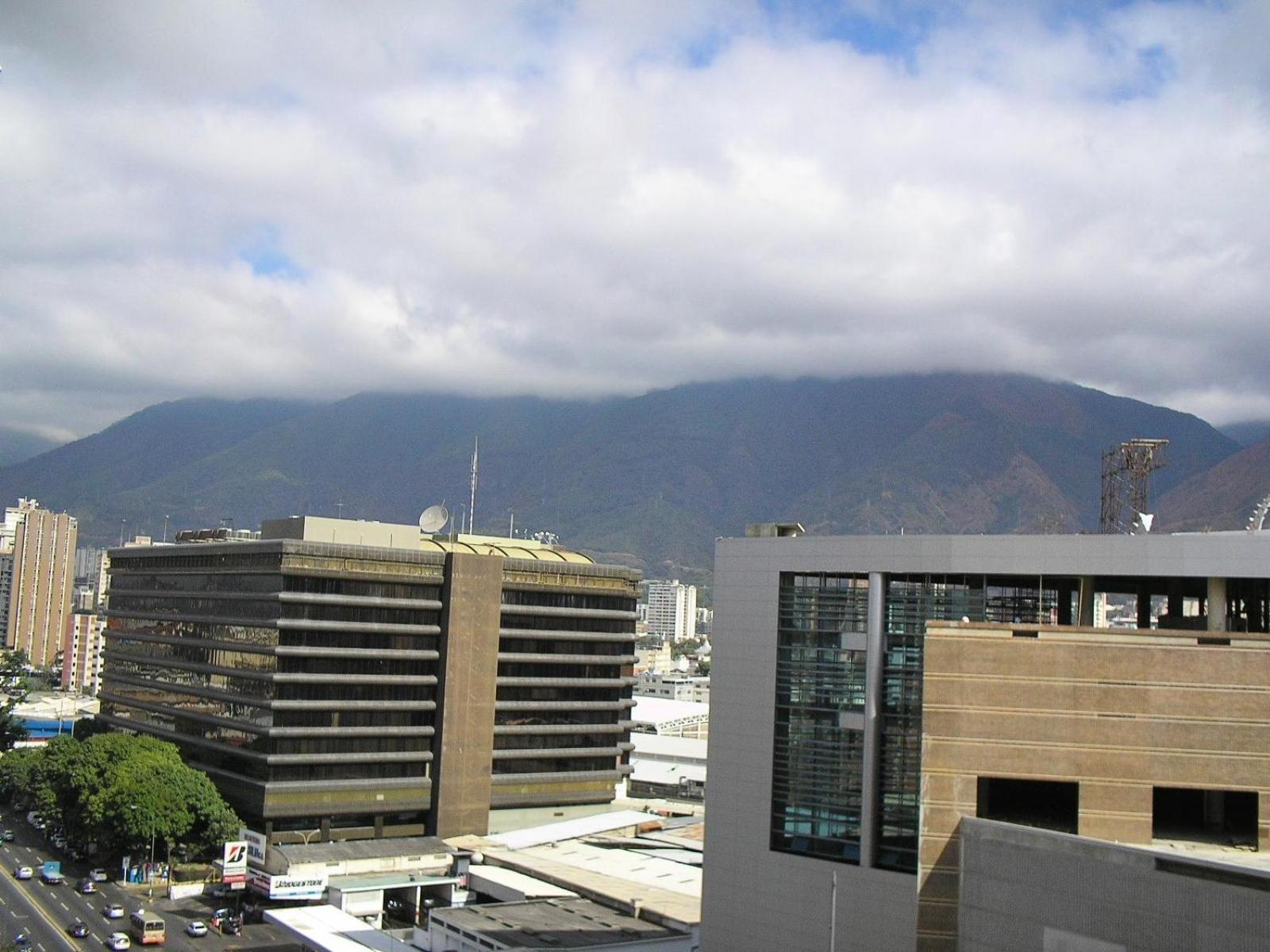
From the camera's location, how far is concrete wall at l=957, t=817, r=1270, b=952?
113ft

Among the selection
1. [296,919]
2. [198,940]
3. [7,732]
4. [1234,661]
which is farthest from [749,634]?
[7,732]

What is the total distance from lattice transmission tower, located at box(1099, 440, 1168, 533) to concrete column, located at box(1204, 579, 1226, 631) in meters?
13.3

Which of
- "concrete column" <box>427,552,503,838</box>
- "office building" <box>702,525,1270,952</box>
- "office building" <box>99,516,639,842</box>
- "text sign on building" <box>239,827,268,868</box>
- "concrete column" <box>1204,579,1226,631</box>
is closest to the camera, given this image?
"concrete column" <box>1204,579,1226,631</box>

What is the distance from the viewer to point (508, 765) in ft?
367

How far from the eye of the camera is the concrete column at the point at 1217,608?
4897 centimetres

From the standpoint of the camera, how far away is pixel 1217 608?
4897 cm

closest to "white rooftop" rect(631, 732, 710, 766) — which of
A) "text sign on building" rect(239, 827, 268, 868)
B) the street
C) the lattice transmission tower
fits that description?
"text sign on building" rect(239, 827, 268, 868)

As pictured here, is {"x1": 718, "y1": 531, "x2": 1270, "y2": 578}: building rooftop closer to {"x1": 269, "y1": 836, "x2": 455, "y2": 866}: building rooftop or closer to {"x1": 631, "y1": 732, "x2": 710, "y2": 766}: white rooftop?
{"x1": 269, "y1": 836, "x2": 455, "y2": 866}: building rooftop

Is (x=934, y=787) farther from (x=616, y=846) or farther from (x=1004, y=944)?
(x=616, y=846)

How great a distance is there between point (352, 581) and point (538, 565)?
17700 mm

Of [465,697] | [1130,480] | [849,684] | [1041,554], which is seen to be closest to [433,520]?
[465,697]

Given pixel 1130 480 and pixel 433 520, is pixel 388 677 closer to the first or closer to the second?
pixel 433 520

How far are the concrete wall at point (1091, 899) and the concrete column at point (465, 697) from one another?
71952mm

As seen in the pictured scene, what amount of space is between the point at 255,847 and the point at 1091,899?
74.8 metres
